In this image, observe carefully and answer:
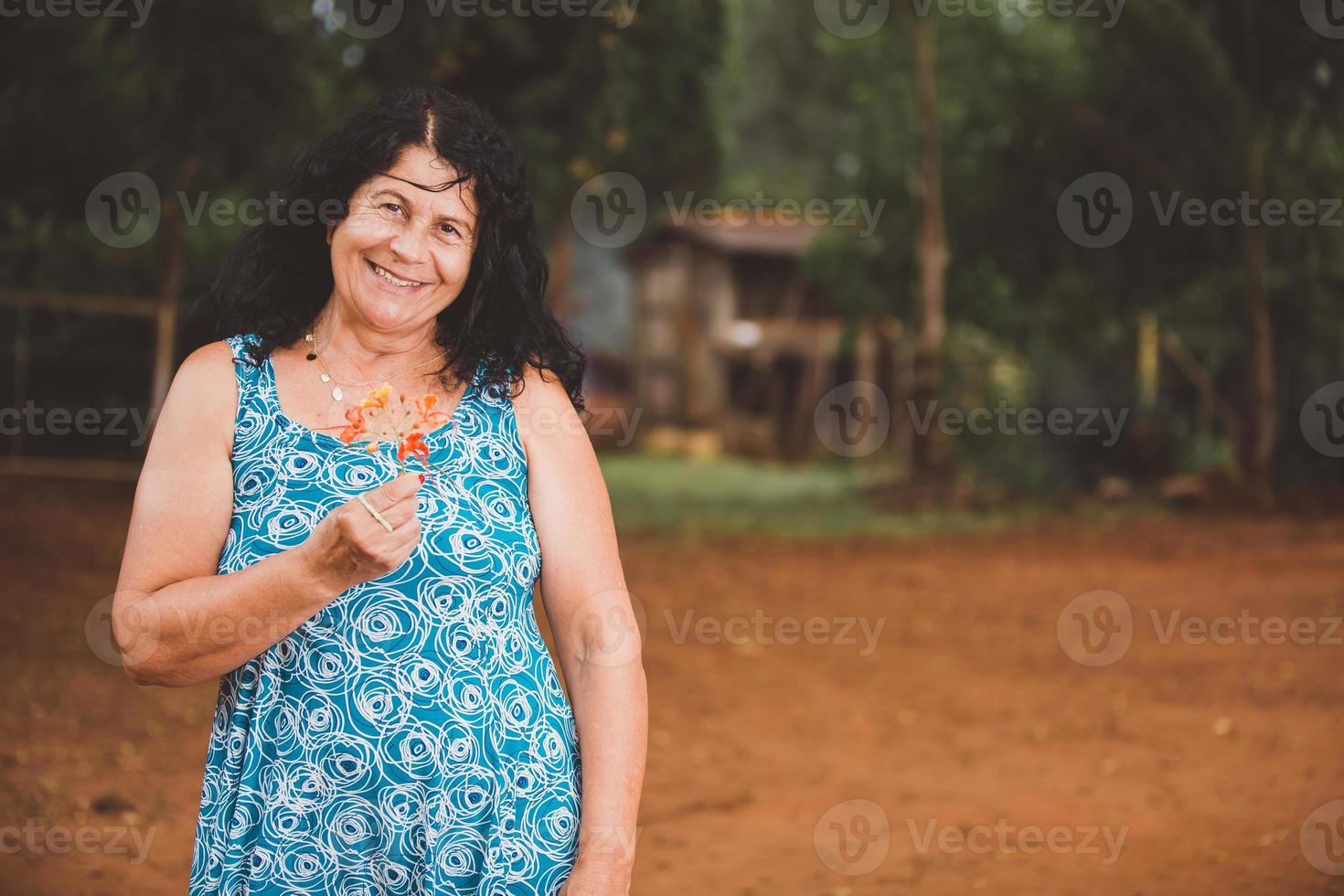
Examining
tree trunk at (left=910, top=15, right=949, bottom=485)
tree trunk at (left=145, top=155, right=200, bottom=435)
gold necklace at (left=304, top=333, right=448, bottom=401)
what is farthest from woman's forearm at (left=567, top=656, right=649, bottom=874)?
tree trunk at (left=910, top=15, right=949, bottom=485)

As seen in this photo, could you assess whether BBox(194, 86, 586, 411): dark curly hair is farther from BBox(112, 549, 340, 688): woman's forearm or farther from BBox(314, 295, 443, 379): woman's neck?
BBox(112, 549, 340, 688): woman's forearm

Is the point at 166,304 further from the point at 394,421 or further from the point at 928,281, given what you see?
the point at 394,421

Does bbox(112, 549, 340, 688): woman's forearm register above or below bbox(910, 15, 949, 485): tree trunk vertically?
below

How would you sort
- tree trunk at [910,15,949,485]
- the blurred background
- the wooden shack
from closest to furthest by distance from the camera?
the blurred background < tree trunk at [910,15,949,485] < the wooden shack

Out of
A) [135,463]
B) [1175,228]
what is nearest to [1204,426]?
[1175,228]

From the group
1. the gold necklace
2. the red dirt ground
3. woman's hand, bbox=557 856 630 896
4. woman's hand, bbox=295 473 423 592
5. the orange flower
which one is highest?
the gold necklace

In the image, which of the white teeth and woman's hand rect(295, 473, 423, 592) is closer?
woman's hand rect(295, 473, 423, 592)

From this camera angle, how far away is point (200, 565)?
6.32 ft

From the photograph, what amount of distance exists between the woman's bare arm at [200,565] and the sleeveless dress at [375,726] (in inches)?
1.9

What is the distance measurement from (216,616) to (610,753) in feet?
2.12

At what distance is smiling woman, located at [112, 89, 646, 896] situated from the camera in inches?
75.4

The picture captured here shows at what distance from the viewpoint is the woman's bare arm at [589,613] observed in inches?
80.6

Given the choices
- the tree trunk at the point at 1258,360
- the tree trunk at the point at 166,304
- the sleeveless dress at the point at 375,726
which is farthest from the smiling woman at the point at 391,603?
the tree trunk at the point at 1258,360

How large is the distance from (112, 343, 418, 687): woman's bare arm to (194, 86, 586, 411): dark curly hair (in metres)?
0.15
